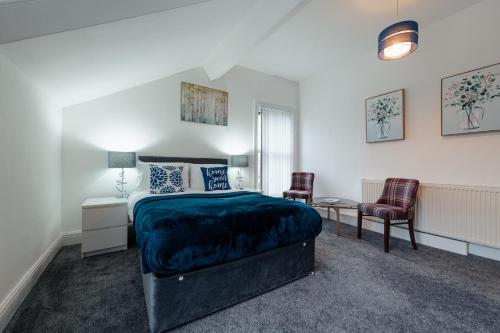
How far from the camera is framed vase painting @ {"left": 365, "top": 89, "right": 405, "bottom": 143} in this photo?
3.17m

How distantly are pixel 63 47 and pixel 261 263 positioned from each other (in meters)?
2.23

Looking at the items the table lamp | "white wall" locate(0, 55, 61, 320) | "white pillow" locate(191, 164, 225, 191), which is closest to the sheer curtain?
"white pillow" locate(191, 164, 225, 191)

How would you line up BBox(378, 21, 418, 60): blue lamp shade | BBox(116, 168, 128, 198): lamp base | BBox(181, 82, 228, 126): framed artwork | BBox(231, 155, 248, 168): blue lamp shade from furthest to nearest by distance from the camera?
BBox(231, 155, 248, 168): blue lamp shade < BBox(181, 82, 228, 126): framed artwork < BBox(116, 168, 128, 198): lamp base < BBox(378, 21, 418, 60): blue lamp shade

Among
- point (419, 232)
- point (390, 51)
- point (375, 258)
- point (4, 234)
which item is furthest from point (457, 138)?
point (4, 234)

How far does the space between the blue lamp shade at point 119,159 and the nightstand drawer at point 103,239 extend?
0.82 m

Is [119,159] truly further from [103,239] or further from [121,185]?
[103,239]

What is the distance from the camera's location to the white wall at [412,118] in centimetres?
249

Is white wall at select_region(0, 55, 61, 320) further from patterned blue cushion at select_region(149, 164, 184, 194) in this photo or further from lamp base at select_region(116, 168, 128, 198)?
patterned blue cushion at select_region(149, 164, 184, 194)

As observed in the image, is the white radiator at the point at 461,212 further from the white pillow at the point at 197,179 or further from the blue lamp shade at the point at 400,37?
the white pillow at the point at 197,179

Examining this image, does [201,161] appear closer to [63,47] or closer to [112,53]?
[112,53]

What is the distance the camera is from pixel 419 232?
2.92 m

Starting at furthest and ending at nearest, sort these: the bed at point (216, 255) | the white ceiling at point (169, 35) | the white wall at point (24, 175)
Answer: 1. the white wall at point (24, 175)
2. the bed at point (216, 255)
3. the white ceiling at point (169, 35)

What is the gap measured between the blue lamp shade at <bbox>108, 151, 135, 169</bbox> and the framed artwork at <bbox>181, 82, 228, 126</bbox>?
113 cm

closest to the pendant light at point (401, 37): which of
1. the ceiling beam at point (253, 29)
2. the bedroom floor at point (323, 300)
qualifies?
the ceiling beam at point (253, 29)
